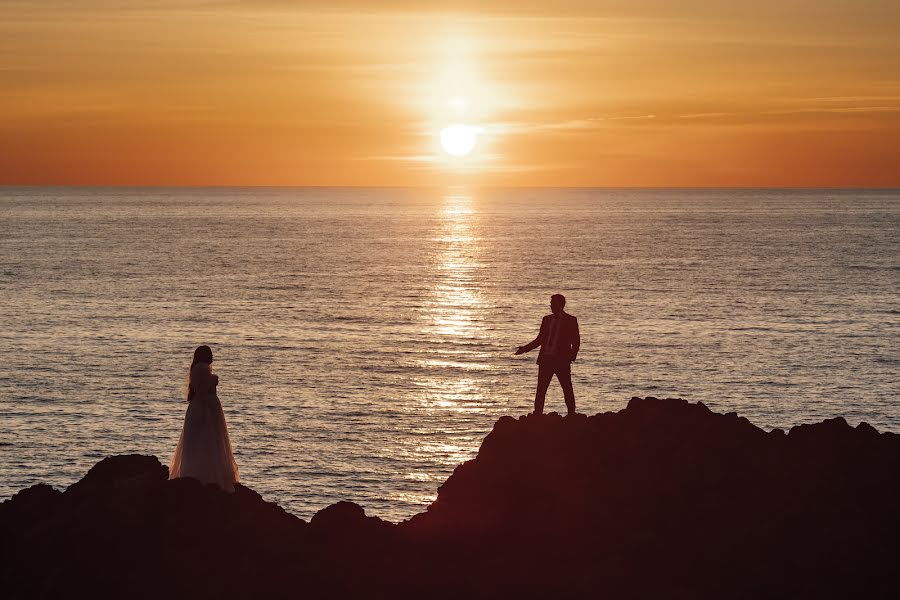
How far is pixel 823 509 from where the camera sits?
15.9 meters

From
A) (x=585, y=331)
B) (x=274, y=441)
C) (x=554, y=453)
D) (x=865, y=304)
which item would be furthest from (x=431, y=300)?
(x=554, y=453)

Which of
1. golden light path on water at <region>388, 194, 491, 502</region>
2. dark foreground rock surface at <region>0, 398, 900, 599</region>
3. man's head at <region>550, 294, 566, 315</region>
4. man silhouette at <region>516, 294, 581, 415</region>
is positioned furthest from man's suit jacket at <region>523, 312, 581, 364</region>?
golden light path on water at <region>388, 194, 491, 502</region>

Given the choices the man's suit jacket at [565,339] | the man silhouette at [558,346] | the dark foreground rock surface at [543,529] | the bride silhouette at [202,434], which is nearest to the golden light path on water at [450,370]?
the man silhouette at [558,346]

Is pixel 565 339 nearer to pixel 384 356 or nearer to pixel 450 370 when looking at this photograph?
pixel 450 370

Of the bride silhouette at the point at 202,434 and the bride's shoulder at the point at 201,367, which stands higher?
the bride's shoulder at the point at 201,367

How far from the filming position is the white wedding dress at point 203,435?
16.1 m

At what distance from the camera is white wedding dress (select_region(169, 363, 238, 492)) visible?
1606 centimetres

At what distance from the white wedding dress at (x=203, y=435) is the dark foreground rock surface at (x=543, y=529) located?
0.58m

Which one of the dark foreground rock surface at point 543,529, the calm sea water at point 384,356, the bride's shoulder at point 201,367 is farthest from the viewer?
the calm sea water at point 384,356

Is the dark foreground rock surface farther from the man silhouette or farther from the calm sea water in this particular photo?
the calm sea water

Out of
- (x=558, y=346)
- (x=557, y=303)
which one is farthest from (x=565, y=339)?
(x=557, y=303)

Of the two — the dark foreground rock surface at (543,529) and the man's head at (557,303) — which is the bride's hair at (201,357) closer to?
the dark foreground rock surface at (543,529)

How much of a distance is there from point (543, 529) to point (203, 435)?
5.44 meters

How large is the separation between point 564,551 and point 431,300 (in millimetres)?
97878
